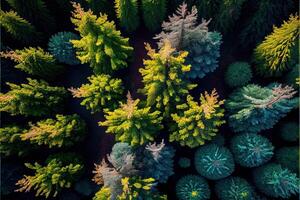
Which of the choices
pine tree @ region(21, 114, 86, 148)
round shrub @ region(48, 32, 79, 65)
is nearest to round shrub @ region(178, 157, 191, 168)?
pine tree @ region(21, 114, 86, 148)

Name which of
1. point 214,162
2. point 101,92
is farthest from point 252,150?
point 101,92

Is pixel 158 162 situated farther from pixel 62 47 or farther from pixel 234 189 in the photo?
pixel 62 47

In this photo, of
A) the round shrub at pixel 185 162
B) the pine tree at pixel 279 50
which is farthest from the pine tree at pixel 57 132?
the pine tree at pixel 279 50

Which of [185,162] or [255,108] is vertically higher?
[255,108]

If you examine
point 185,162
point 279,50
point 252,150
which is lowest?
point 252,150

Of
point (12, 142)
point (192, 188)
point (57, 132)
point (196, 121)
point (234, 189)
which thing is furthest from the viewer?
point (12, 142)

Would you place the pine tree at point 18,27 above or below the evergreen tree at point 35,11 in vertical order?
below

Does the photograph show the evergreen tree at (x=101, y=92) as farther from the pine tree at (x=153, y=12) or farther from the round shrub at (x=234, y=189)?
the round shrub at (x=234, y=189)
